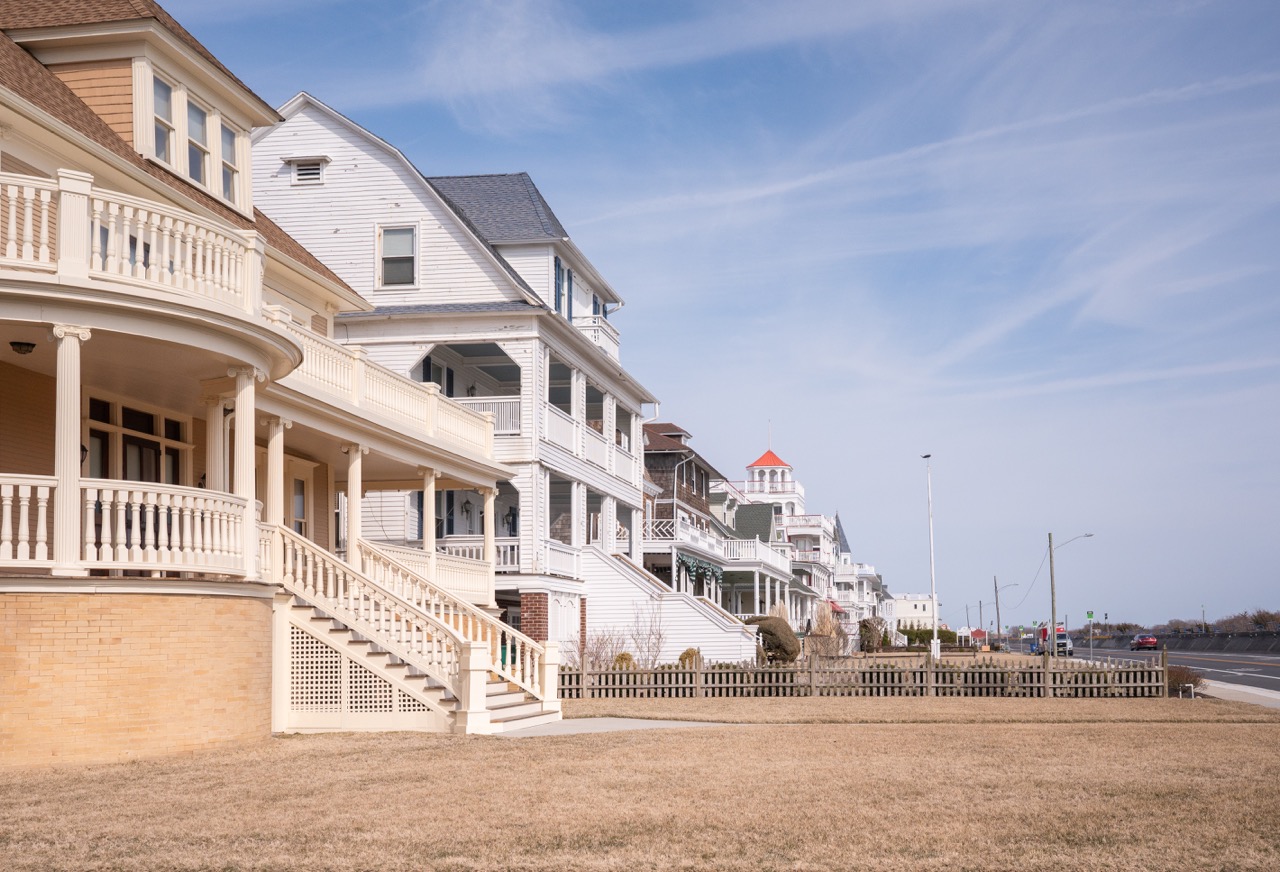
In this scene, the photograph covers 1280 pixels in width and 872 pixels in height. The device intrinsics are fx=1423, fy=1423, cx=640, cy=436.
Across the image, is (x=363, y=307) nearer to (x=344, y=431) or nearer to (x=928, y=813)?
(x=344, y=431)

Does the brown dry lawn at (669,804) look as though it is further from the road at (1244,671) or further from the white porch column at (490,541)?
the road at (1244,671)

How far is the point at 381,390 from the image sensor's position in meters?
24.8

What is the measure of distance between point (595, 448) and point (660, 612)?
5012 millimetres

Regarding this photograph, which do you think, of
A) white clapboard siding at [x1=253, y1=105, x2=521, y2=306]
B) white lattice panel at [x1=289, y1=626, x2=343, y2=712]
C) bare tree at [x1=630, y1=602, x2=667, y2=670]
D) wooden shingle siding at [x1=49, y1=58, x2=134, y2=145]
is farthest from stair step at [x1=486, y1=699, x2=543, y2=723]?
bare tree at [x1=630, y1=602, x2=667, y2=670]

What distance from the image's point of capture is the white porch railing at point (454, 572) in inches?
1024

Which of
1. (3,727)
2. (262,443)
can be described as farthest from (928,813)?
(262,443)

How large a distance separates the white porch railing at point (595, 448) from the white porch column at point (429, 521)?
1245 centimetres

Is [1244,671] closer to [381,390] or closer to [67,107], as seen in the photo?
[381,390]

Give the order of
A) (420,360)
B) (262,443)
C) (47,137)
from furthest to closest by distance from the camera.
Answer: (420,360) < (262,443) < (47,137)

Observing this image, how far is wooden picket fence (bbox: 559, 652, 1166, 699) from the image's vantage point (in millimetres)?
30250

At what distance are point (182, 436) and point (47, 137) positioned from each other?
18.5 ft

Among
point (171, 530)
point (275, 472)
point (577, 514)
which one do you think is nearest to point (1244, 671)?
point (577, 514)

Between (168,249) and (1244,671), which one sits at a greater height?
(168,249)

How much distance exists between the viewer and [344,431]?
2320cm
